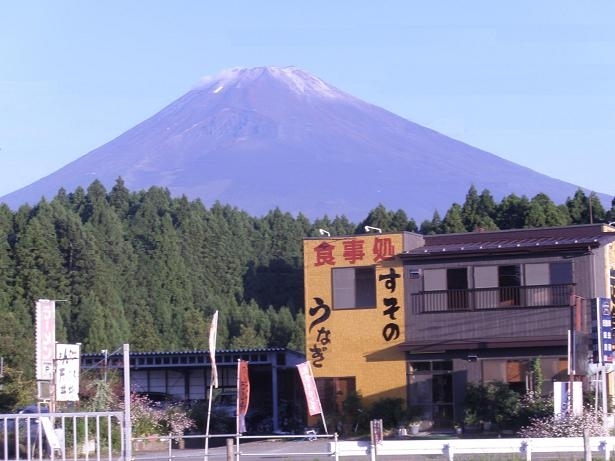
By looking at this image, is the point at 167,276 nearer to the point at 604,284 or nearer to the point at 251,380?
the point at 251,380

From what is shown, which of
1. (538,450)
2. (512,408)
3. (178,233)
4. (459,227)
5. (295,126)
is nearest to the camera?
(538,450)

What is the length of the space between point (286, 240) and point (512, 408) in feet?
199

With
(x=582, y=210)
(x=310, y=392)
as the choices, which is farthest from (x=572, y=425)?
(x=582, y=210)

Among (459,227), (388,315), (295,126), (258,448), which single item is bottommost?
(258,448)

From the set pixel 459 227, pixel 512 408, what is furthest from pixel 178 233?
pixel 512 408

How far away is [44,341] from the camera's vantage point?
25.2 metres

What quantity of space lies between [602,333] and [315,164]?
165894 millimetres

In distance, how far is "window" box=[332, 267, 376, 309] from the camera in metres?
35.1

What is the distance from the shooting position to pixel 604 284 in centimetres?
3259

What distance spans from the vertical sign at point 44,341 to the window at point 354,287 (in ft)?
38.3

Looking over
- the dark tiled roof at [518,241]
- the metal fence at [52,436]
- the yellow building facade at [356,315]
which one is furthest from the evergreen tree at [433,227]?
the metal fence at [52,436]

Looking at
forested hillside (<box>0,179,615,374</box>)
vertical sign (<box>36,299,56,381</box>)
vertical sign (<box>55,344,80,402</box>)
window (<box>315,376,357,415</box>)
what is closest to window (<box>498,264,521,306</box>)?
window (<box>315,376,357,415</box>)

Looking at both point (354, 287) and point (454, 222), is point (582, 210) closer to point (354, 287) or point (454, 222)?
point (454, 222)

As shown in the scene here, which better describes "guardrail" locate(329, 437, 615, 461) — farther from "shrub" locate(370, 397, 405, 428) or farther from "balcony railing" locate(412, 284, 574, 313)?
"balcony railing" locate(412, 284, 574, 313)
